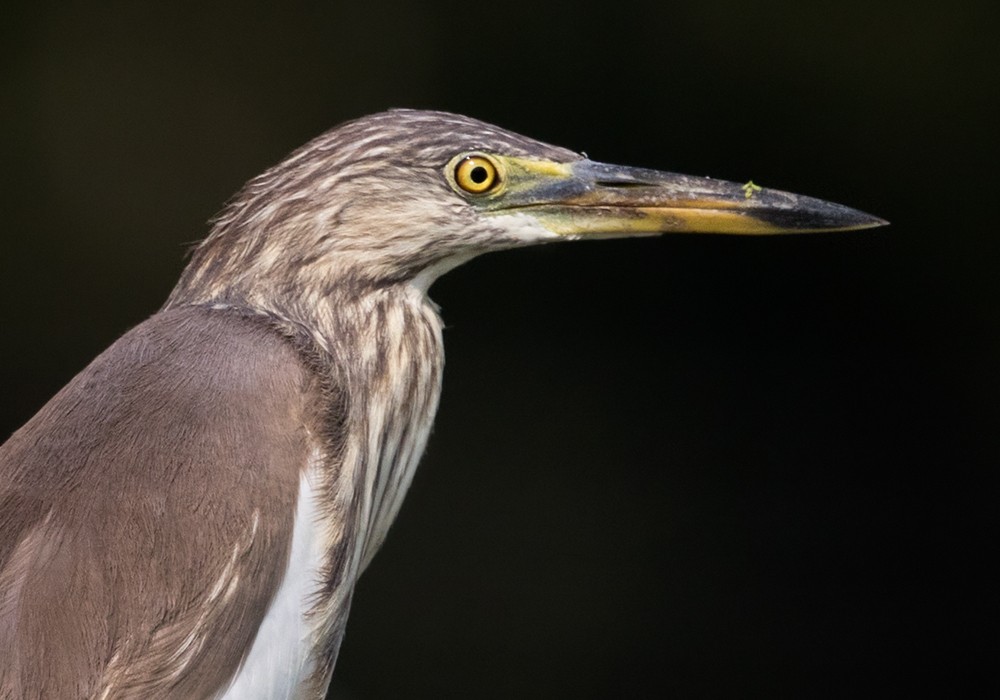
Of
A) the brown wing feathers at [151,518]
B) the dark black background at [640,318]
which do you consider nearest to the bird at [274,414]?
the brown wing feathers at [151,518]

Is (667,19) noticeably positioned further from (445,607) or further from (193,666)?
(193,666)

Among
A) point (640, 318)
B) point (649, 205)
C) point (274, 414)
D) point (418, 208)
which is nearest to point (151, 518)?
point (274, 414)

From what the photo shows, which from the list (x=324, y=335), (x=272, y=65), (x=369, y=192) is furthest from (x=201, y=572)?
(x=272, y=65)

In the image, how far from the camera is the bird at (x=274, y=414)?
121 cm

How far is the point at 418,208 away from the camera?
1491mm

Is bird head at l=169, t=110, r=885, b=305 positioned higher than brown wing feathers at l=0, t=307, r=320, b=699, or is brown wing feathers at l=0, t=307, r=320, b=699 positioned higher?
bird head at l=169, t=110, r=885, b=305

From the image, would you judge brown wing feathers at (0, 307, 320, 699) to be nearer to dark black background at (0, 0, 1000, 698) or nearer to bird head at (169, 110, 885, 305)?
bird head at (169, 110, 885, 305)

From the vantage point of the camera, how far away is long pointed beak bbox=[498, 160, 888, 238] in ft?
5.06

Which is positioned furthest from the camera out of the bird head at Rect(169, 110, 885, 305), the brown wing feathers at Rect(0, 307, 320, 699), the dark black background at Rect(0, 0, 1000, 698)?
the dark black background at Rect(0, 0, 1000, 698)

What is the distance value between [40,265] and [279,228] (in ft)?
6.14

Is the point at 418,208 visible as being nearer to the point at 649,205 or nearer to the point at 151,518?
the point at 649,205

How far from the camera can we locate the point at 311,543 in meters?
1.35

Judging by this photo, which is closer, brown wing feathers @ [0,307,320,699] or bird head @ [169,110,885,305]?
brown wing feathers @ [0,307,320,699]

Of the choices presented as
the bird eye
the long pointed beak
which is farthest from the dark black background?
the bird eye
